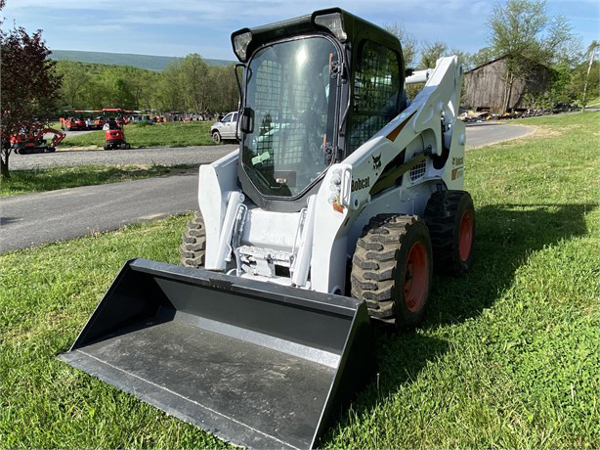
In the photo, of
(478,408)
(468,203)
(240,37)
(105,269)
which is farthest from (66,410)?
(468,203)

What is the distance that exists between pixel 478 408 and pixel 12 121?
14.2 meters

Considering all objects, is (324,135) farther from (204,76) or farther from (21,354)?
(204,76)

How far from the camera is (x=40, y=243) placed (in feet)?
23.4

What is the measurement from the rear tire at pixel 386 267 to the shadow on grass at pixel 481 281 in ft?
0.72

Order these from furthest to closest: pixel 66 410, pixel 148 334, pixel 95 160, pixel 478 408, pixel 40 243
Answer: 1. pixel 95 160
2. pixel 40 243
3. pixel 148 334
4. pixel 66 410
5. pixel 478 408

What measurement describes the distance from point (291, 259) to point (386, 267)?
726mm

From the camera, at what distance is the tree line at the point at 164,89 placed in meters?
55.3

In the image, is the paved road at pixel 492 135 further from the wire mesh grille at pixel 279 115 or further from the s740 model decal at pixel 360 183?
the s740 model decal at pixel 360 183

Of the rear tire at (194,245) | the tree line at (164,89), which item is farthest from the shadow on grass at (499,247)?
the tree line at (164,89)

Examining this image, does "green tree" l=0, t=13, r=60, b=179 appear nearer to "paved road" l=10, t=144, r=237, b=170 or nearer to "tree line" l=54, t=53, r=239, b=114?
"paved road" l=10, t=144, r=237, b=170

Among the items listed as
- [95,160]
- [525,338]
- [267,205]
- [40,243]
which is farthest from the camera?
[95,160]

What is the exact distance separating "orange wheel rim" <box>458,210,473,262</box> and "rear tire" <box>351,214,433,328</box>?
161 centimetres

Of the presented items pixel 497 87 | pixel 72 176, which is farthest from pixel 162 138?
Result: pixel 497 87

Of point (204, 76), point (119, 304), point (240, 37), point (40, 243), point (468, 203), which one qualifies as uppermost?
point (204, 76)
